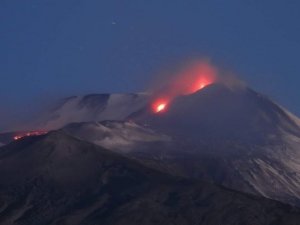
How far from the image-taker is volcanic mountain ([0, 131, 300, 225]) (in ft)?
523

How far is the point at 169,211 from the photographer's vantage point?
16475 centimetres

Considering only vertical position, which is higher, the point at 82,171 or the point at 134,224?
the point at 82,171

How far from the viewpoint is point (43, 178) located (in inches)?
7702

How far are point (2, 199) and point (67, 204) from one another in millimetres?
15000

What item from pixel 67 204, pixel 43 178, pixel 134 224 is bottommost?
pixel 134 224

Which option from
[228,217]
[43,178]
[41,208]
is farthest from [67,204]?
[228,217]

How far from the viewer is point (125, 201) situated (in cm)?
17388

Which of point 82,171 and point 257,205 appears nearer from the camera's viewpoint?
point 257,205

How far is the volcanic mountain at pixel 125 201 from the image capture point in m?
160

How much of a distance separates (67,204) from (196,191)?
26731 millimetres

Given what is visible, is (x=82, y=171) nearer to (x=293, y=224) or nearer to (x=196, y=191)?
(x=196, y=191)

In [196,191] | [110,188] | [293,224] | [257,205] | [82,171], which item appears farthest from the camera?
[82,171]

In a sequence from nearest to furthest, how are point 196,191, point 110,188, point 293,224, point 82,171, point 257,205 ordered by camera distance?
point 293,224 < point 257,205 < point 196,191 < point 110,188 < point 82,171

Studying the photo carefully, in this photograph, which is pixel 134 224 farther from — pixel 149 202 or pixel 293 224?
pixel 293 224
